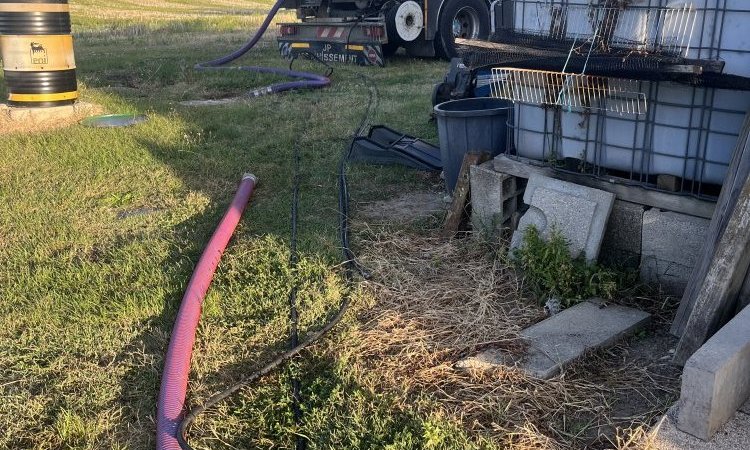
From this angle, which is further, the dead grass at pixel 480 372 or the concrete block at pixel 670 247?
the concrete block at pixel 670 247

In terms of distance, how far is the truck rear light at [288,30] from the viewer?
43.6ft

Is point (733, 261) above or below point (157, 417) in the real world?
Result: above

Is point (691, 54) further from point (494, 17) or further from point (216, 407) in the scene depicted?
point (216, 407)

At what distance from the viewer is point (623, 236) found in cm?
382

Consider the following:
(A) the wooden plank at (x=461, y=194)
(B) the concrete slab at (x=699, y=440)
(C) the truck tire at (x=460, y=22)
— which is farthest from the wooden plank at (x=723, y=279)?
(C) the truck tire at (x=460, y=22)

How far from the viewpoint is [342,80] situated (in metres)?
11.0

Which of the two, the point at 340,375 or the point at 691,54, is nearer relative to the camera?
the point at 340,375

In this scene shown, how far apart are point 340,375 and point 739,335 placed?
1443mm

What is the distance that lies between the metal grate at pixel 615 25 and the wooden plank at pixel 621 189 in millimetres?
650

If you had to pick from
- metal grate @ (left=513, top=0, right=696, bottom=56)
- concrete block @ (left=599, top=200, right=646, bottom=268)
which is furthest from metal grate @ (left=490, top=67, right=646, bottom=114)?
concrete block @ (left=599, top=200, right=646, bottom=268)

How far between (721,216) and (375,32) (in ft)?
32.5

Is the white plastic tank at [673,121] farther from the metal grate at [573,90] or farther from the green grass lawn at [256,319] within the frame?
the green grass lawn at [256,319]

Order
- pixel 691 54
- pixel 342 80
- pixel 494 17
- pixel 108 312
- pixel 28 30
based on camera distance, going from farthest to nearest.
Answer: pixel 342 80
pixel 28 30
pixel 494 17
pixel 108 312
pixel 691 54

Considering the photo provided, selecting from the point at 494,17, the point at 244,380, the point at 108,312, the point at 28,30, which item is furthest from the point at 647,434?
the point at 28,30
